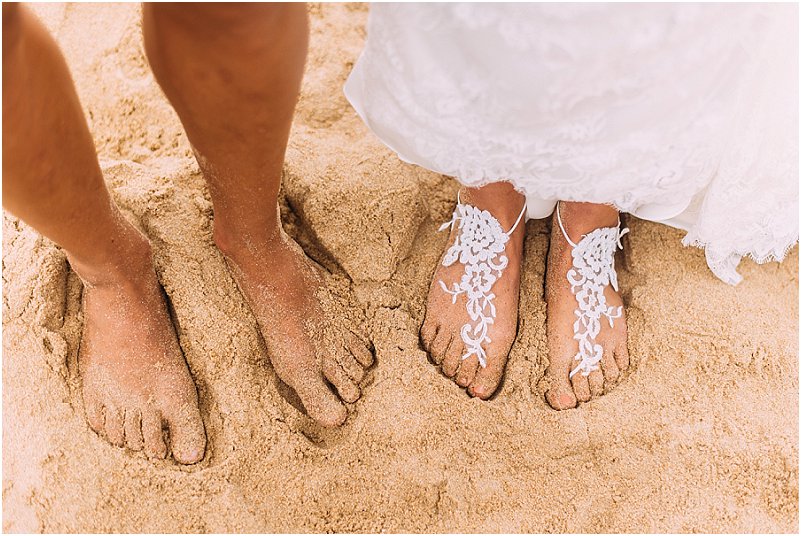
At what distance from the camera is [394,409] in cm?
124

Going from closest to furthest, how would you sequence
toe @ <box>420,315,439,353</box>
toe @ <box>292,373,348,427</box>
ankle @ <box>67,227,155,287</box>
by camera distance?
ankle @ <box>67,227,155,287</box>, toe @ <box>292,373,348,427</box>, toe @ <box>420,315,439,353</box>

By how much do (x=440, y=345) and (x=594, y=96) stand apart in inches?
24.8

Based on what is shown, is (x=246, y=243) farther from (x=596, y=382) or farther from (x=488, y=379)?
(x=596, y=382)

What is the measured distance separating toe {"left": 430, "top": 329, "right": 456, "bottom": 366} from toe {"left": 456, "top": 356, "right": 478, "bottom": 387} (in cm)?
5

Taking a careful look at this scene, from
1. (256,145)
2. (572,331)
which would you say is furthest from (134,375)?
(572,331)

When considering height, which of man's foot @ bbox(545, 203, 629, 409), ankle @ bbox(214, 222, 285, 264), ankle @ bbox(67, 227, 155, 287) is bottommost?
man's foot @ bbox(545, 203, 629, 409)

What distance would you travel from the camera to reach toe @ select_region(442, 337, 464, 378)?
4.34 ft

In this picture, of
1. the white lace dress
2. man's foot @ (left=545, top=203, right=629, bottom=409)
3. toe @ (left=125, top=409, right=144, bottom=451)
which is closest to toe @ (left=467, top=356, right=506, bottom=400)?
man's foot @ (left=545, top=203, right=629, bottom=409)

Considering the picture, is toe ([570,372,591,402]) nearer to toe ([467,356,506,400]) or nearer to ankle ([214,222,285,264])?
toe ([467,356,506,400])

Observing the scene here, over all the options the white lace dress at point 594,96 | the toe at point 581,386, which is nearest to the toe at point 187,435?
the white lace dress at point 594,96

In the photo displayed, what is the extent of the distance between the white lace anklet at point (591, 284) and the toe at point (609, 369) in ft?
0.05

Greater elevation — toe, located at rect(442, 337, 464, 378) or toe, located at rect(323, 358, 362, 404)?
toe, located at rect(323, 358, 362, 404)

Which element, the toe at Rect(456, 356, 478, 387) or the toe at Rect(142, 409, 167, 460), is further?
the toe at Rect(456, 356, 478, 387)

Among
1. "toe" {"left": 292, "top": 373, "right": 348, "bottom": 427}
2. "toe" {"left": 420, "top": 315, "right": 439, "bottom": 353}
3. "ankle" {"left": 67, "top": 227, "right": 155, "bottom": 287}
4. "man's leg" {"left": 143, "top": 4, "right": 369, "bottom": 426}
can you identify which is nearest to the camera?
"man's leg" {"left": 143, "top": 4, "right": 369, "bottom": 426}
